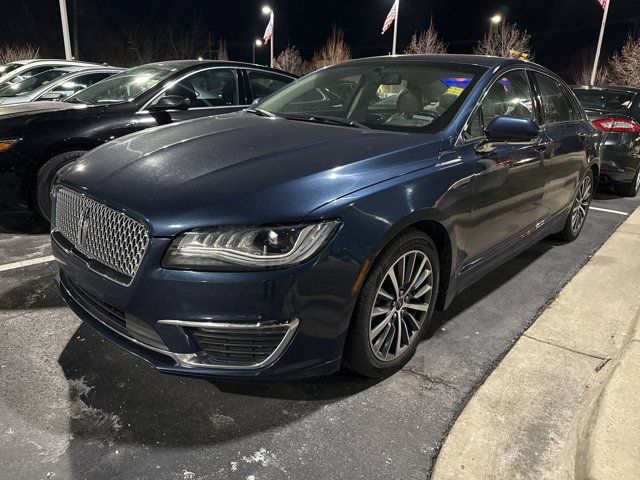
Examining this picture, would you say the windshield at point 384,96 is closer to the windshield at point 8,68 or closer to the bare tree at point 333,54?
the windshield at point 8,68

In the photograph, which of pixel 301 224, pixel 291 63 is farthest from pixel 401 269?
pixel 291 63

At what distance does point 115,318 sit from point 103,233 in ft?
1.24

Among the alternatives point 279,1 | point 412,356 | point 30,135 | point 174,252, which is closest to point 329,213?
point 174,252

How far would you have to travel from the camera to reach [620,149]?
6.64 meters

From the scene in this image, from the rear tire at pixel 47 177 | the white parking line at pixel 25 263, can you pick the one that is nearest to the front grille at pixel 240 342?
the white parking line at pixel 25 263

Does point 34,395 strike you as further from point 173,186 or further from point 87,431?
point 173,186

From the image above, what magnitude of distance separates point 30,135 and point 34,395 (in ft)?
8.98

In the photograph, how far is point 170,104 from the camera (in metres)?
4.45

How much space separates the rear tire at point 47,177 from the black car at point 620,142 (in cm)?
643

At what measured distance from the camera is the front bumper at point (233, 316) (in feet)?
→ 6.37

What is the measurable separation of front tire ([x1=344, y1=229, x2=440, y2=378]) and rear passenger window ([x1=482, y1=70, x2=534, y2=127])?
104cm

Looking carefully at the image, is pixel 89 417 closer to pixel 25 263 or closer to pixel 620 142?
pixel 25 263


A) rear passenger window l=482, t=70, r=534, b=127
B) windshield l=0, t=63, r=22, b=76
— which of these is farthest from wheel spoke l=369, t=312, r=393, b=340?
windshield l=0, t=63, r=22, b=76

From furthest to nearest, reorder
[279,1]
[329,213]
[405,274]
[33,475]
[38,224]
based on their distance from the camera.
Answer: [279,1] < [38,224] < [405,274] < [329,213] < [33,475]
